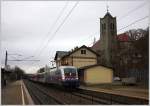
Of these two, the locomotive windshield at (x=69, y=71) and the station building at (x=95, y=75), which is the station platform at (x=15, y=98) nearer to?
the locomotive windshield at (x=69, y=71)

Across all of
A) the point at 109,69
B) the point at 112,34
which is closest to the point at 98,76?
the point at 109,69

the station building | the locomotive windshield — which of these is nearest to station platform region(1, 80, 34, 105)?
the locomotive windshield

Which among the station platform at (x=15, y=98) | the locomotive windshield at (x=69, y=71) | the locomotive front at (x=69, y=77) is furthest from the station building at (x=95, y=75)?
the station platform at (x=15, y=98)

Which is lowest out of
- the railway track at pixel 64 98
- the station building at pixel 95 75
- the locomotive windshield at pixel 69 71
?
the railway track at pixel 64 98

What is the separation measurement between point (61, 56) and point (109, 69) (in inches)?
229

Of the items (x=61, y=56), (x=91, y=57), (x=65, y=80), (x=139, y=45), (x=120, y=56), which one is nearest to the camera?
(x=65, y=80)

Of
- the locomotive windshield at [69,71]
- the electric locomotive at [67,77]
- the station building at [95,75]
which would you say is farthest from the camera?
the station building at [95,75]

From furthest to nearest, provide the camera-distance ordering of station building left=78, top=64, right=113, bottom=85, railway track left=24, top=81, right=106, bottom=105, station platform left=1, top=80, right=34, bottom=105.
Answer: station building left=78, top=64, right=113, bottom=85 < railway track left=24, top=81, right=106, bottom=105 < station platform left=1, top=80, right=34, bottom=105

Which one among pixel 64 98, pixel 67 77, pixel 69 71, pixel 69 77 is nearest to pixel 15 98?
pixel 64 98

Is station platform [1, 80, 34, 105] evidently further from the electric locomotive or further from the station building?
the station building

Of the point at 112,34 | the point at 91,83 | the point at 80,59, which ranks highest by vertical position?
the point at 112,34

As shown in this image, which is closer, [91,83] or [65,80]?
[65,80]

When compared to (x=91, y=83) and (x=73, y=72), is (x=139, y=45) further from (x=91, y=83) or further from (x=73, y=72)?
(x=73, y=72)

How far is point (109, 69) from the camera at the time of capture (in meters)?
31.9
